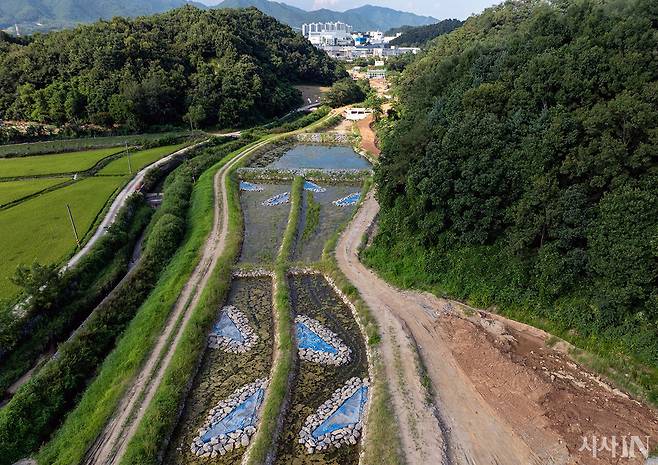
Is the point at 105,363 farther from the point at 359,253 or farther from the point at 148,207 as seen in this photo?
the point at 148,207

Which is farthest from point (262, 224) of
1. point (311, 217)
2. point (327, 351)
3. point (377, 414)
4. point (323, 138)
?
point (323, 138)

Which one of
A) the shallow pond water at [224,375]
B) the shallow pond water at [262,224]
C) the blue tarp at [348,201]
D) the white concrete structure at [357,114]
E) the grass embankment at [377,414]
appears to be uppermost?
the white concrete structure at [357,114]

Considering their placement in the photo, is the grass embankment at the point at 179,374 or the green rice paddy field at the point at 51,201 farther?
the green rice paddy field at the point at 51,201

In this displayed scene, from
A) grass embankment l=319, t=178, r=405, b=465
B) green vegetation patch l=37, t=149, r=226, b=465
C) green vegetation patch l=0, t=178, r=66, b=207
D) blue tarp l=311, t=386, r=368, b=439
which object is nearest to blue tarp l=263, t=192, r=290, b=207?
green vegetation patch l=37, t=149, r=226, b=465

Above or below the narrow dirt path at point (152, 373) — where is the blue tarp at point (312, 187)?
above

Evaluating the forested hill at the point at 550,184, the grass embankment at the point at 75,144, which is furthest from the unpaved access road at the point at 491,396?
the grass embankment at the point at 75,144

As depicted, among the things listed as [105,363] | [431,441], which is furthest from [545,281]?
[105,363]

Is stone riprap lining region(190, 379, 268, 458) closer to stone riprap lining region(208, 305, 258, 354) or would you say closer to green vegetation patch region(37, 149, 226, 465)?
stone riprap lining region(208, 305, 258, 354)

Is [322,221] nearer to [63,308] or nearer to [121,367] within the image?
[63,308]

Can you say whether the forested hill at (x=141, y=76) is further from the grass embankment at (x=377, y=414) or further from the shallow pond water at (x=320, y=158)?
the grass embankment at (x=377, y=414)
